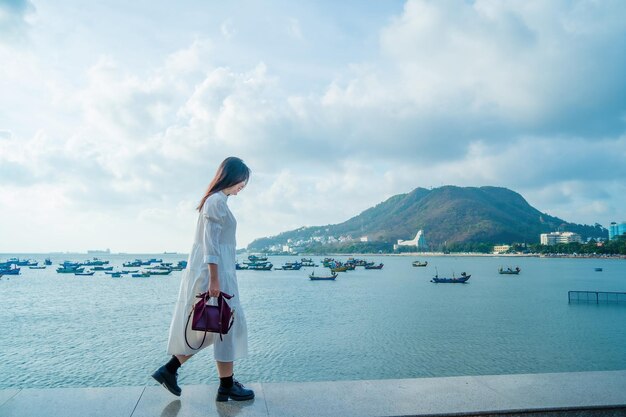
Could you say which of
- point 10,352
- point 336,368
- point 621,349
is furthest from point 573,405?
point 10,352

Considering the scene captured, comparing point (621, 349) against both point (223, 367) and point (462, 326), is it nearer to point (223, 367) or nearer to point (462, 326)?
point (462, 326)

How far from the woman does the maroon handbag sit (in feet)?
0.24

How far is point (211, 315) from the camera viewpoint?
10.8ft

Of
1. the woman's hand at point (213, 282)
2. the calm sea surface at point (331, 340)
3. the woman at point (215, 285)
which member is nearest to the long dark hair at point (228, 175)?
the woman at point (215, 285)

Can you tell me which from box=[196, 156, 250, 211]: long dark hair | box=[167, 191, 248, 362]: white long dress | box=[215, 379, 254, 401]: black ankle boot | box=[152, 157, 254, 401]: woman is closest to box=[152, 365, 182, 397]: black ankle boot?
box=[152, 157, 254, 401]: woman

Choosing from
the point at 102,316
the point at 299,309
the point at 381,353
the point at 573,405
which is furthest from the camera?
the point at 299,309

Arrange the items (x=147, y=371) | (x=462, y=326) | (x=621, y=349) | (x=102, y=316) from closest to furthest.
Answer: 1. (x=147, y=371)
2. (x=621, y=349)
3. (x=462, y=326)
4. (x=102, y=316)

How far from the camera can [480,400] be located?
315 centimetres

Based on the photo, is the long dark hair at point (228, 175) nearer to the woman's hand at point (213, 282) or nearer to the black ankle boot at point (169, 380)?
the woman's hand at point (213, 282)

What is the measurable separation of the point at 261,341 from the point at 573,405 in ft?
52.8

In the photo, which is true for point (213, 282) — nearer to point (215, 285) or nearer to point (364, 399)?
point (215, 285)

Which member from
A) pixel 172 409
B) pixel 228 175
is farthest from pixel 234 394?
pixel 228 175

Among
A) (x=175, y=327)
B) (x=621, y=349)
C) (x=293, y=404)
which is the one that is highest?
(x=175, y=327)

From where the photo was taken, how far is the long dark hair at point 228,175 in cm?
359
